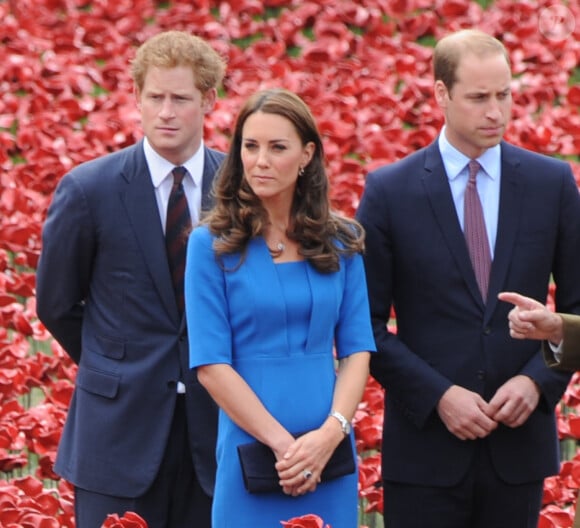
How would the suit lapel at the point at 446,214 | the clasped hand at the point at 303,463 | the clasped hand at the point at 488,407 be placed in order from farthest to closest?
the suit lapel at the point at 446,214
the clasped hand at the point at 488,407
the clasped hand at the point at 303,463

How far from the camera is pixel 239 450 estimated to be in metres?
5.20

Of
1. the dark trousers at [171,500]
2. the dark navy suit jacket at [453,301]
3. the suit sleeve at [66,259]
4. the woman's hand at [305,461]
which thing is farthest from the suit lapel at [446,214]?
the suit sleeve at [66,259]

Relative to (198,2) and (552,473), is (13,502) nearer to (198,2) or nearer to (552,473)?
(552,473)

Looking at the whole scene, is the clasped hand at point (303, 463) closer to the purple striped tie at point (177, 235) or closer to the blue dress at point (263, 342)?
the blue dress at point (263, 342)

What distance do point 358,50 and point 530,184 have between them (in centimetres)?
588

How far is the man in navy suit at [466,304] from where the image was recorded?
18.9 feet

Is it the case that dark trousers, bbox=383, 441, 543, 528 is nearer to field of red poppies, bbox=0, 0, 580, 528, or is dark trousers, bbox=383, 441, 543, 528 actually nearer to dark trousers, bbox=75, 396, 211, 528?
dark trousers, bbox=75, 396, 211, 528

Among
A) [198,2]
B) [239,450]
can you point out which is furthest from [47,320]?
[198,2]

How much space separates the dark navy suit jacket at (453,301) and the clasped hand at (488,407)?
0.15 ft

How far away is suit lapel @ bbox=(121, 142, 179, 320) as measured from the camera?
5734mm

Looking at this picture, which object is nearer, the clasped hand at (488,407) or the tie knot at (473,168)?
the clasped hand at (488,407)

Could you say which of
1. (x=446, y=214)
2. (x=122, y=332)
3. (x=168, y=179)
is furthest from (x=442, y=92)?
(x=122, y=332)

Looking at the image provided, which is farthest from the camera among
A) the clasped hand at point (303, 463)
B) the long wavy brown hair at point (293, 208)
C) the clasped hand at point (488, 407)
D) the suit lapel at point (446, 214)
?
the suit lapel at point (446, 214)

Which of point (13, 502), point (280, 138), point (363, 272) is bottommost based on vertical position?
point (13, 502)
